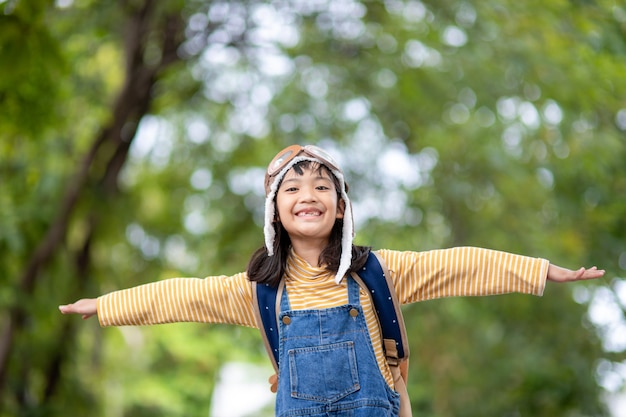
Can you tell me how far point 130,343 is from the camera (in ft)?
49.1

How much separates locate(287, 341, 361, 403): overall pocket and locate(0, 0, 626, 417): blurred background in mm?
3834

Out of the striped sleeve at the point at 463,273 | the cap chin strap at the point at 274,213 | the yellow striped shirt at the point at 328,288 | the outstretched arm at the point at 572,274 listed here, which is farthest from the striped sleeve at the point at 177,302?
the outstretched arm at the point at 572,274

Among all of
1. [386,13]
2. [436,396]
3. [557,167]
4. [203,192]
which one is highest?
[386,13]

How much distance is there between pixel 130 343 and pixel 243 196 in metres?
Answer: 6.80

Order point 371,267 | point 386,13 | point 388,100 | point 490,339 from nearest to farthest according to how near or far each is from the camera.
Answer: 1. point 371,267
2. point 386,13
3. point 388,100
4. point 490,339

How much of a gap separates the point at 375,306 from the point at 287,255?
27 cm

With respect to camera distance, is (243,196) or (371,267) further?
(243,196)

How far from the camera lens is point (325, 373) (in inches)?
92.8

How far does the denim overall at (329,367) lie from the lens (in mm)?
2354

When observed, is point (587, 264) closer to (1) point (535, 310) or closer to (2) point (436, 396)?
(1) point (535, 310)

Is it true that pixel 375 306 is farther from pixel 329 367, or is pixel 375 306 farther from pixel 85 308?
pixel 85 308

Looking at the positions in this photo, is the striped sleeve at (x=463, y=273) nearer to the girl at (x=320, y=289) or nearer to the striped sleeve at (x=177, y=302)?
the girl at (x=320, y=289)

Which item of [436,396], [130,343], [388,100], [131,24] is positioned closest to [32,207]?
[131,24]

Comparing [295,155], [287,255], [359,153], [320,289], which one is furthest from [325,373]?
[359,153]
